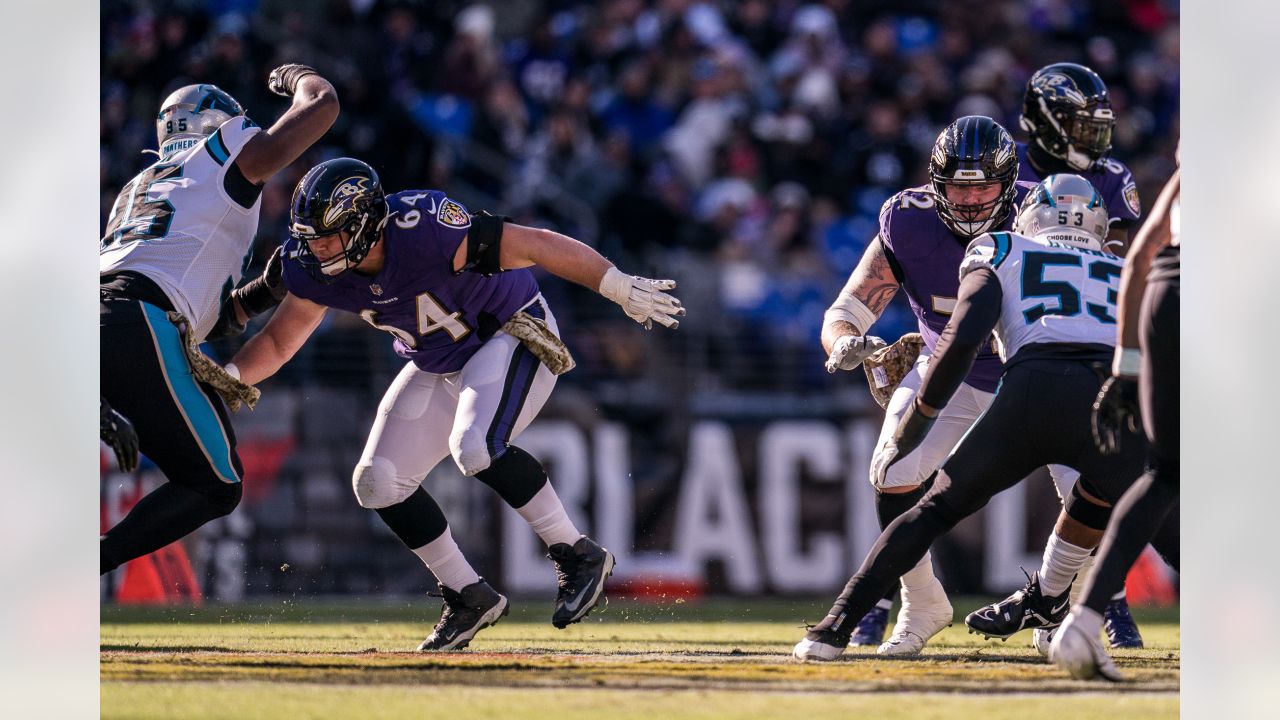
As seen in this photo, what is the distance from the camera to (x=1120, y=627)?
470 cm

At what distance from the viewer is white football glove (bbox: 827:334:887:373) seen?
13.6 ft

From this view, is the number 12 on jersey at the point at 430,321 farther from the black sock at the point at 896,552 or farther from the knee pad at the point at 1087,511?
the knee pad at the point at 1087,511

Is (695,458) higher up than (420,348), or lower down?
lower down

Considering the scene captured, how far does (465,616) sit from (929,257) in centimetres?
171

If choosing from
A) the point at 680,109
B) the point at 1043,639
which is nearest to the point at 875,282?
the point at 1043,639

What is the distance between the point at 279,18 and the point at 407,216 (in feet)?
16.9

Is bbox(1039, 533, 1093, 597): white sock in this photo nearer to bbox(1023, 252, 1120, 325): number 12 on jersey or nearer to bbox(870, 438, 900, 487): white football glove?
bbox(870, 438, 900, 487): white football glove

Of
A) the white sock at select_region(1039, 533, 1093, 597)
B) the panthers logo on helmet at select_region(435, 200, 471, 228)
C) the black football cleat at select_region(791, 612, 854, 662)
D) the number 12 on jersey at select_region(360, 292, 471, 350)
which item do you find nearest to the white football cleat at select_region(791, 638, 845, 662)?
the black football cleat at select_region(791, 612, 854, 662)

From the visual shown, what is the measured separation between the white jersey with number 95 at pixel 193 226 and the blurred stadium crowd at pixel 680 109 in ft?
8.75

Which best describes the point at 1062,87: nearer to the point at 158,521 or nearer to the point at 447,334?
the point at 447,334
